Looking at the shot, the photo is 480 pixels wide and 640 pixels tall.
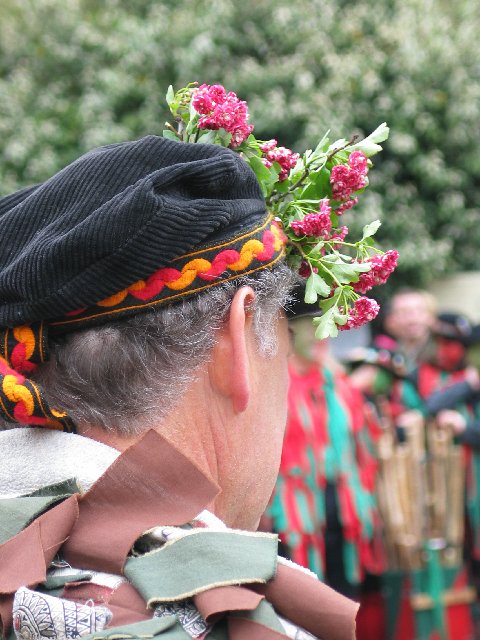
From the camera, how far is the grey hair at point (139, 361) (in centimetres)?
146

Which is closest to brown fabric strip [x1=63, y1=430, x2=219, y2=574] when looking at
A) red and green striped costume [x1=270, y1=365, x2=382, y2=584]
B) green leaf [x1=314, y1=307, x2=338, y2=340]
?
green leaf [x1=314, y1=307, x2=338, y2=340]

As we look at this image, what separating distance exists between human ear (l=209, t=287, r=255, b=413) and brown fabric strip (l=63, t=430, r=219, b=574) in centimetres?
19

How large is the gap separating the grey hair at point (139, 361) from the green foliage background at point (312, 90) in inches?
348

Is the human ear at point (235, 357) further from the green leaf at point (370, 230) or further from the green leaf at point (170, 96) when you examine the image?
the green leaf at point (170, 96)

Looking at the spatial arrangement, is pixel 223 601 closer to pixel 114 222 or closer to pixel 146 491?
pixel 146 491

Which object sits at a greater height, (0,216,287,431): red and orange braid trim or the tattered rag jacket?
(0,216,287,431): red and orange braid trim

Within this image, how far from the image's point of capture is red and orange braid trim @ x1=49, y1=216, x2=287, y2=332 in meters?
1.44

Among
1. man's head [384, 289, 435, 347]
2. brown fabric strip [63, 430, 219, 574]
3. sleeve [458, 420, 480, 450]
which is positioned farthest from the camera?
man's head [384, 289, 435, 347]

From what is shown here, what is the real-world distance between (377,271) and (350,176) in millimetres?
201

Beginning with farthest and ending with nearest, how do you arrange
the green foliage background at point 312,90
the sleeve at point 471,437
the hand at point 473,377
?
1. the green foliage background at point 312,90
2. the hand at point 473,377
3. the sleeve at point 471,437

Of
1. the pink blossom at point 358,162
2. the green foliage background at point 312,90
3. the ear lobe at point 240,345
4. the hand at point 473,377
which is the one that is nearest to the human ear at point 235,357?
the ear lobe at point 240,345

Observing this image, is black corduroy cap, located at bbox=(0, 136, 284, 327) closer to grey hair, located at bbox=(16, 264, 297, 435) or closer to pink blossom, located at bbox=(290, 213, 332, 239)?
grey hair, located at bbox=(16, 264, 297, 435)

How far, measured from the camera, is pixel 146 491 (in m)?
1.36

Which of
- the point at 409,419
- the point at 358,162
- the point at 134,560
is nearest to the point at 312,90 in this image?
the point at 409,419
